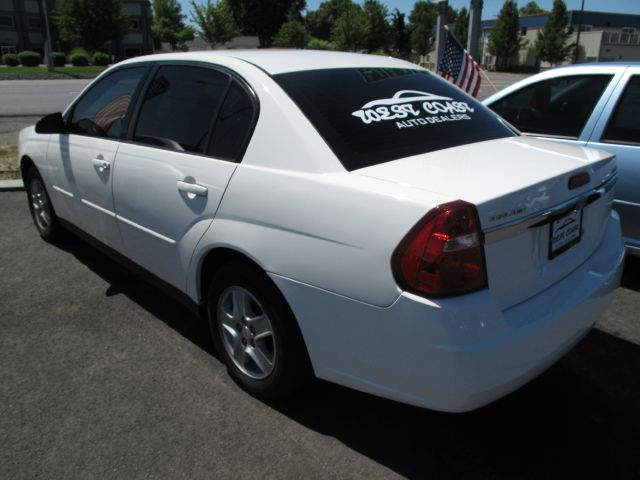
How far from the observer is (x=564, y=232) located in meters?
2.35

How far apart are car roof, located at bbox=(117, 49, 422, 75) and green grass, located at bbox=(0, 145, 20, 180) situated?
4998mm

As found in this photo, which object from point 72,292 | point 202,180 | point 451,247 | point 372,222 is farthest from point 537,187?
point 72,292

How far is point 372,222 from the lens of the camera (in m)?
2.02

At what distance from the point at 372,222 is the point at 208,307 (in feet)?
4.18

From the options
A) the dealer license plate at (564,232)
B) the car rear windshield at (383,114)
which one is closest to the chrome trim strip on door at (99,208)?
the car rear windshield at (383,114)

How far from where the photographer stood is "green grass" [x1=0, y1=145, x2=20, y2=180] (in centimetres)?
744

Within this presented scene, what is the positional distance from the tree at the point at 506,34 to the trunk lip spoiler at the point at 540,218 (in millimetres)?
68673

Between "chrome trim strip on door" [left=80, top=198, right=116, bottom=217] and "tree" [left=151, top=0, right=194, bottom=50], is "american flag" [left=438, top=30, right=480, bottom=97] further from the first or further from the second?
"tree" [left=151, top=0, right=194, bottom=50]

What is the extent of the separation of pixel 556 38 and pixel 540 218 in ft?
215

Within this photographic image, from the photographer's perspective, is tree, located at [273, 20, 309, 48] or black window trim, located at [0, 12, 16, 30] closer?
black window trim, located at [0, 12, 16, 30]

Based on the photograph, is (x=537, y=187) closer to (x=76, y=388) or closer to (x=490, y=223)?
(x=490, y=223)

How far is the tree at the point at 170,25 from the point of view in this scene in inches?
3258

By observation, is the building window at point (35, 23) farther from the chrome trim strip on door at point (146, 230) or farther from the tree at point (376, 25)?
the chrome trim strip on door at point (146, 230)

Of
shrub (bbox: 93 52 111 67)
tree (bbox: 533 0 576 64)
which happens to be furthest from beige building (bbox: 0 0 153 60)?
tree (bbox: 533 0 576 64)
